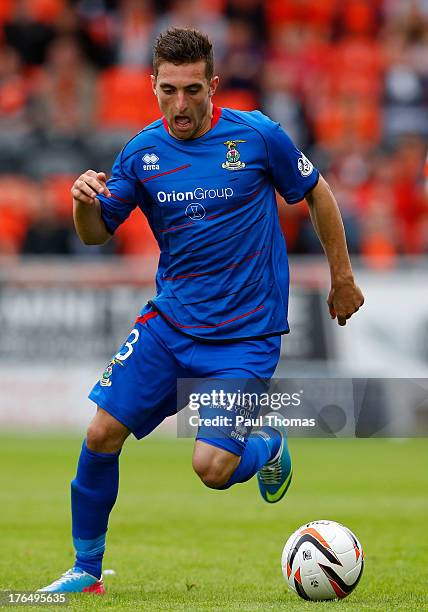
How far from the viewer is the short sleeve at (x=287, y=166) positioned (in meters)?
6.11

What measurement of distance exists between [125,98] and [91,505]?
13.1 meters

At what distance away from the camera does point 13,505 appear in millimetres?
9812

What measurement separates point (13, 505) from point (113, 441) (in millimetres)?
4033

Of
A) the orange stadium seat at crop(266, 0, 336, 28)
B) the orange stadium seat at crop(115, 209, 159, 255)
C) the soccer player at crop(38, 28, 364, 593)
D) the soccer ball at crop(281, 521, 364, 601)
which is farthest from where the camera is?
the orange stadium seat at crop(266, 0, 336, 28)

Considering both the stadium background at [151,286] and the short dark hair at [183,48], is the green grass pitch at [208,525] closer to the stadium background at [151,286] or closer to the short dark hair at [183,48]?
the stadium background at [151,286]

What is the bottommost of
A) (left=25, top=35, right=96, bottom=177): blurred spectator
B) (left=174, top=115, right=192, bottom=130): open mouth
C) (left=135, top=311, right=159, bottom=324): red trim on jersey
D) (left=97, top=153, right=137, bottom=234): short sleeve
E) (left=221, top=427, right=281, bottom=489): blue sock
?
(left=221, top=427, right=281, bottom=489): blue sock

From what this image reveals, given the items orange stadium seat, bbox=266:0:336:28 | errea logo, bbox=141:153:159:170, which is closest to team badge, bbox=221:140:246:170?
errea logo, bbox=141:153:159:170

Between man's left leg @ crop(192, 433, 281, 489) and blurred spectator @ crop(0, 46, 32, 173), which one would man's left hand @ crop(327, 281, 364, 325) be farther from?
blurred spectator @ crop(0, 46, 32, 173)

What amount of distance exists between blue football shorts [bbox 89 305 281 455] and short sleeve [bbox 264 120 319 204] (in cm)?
74

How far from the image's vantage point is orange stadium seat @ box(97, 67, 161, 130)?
18469mm

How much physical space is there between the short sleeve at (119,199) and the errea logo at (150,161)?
95mm

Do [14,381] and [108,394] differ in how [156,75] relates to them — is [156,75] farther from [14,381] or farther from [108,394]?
[14,381]

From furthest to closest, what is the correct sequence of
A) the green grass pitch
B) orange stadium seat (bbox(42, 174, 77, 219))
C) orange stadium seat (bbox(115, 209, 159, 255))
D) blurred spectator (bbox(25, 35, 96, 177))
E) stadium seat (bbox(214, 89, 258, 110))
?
1. stadium seat (bbox(214, 89, 258, 110))
2. blurred spectator (bbox(25, 35, 96, 177))
3. orange stadium seat (bbox(115, 209, 159, 255))
4. orange stadium seat (bbox(42, 174, 77, 219))
5. the green grass pitch

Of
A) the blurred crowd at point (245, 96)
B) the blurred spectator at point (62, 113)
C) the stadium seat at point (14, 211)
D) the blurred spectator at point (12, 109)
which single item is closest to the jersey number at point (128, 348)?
the blurred crowd at point (245, 96)
